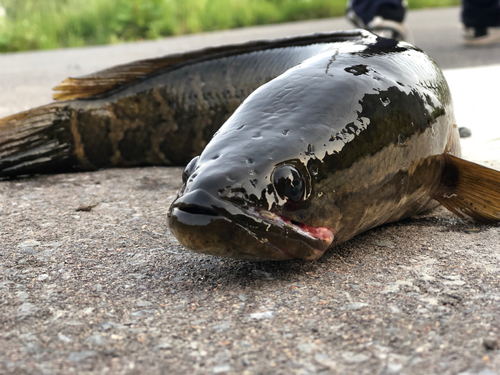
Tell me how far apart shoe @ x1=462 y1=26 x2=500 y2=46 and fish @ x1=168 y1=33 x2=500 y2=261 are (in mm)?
5970

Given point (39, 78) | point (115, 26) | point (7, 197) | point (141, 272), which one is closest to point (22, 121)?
point (7, 197)

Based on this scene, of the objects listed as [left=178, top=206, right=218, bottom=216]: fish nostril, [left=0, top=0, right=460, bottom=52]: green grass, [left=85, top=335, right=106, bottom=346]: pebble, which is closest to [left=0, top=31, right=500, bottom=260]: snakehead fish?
[left=178, top=206, right=218, bottom=216]: fish nostril

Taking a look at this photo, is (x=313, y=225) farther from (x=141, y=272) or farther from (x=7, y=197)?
(x=7, y=197)


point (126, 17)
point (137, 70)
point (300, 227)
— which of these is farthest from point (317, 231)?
point (126, 17)

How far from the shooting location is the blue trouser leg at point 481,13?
7.67 metres

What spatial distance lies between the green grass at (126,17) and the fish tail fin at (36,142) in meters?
8.17

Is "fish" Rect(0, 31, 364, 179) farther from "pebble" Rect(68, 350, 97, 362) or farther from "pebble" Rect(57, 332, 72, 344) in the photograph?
"pebble" Rect(68, 350, 97, 362)

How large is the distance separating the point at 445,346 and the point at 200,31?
11.1m

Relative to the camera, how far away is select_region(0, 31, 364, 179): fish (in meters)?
3.45

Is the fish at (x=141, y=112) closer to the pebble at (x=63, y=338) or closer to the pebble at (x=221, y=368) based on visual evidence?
the pebble at (x=63, y=338)

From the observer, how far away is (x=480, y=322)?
159cm

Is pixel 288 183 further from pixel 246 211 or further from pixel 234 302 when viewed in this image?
pixel 234 302

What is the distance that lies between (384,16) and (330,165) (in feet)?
17.6

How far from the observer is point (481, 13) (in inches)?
308
